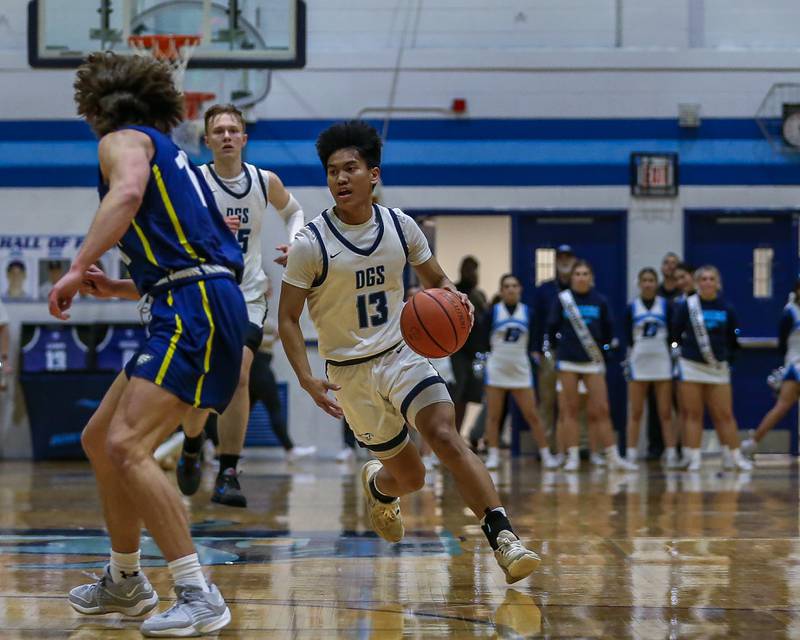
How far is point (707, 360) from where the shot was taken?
1124 centimetres

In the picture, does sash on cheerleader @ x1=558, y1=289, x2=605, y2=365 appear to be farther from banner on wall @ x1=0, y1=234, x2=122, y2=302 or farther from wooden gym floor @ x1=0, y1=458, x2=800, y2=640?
banner on wall @ x1=0, y1=234, x2=122, y2=302

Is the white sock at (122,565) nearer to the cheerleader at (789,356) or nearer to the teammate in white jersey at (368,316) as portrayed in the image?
the teammate in white jersey at (368,316)

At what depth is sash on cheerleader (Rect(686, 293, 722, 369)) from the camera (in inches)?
440

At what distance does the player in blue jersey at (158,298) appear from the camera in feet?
12.8

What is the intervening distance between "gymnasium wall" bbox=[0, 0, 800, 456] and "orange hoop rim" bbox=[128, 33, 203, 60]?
8.44ft

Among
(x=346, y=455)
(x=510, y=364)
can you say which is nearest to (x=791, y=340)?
(x=510, y=364)

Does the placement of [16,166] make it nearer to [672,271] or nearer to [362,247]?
[672,271]

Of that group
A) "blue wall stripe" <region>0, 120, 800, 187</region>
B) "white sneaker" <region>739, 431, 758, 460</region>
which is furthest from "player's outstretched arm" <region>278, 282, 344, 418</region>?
"blue wall stripe" <region>0, 120, 800, 187</region>

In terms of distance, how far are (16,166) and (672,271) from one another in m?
7.13

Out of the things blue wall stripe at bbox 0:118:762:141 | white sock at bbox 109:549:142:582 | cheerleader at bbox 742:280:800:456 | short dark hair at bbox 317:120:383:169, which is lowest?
white sock at bbox 109:549:142:582

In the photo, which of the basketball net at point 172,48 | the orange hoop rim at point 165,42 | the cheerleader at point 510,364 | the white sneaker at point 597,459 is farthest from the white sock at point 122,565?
the white sneaker at point 597,459

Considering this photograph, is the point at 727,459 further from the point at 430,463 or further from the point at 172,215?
the point at 172,215

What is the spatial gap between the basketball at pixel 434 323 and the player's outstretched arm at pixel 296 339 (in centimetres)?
39

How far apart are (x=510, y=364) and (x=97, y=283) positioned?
296 inches
